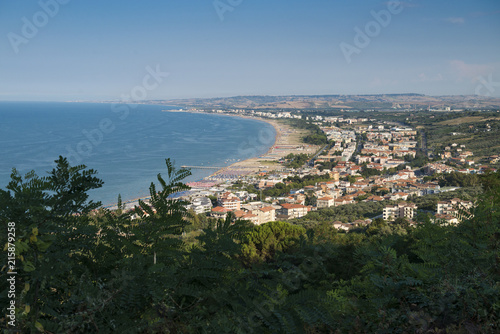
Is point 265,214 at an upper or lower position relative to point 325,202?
upper

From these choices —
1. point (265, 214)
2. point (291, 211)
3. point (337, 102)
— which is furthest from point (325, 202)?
point (337, 102)

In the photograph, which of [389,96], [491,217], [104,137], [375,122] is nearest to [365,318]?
[491,217]

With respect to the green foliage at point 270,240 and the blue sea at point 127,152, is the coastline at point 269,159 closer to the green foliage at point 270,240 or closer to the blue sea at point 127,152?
the blue sea at point 127,152

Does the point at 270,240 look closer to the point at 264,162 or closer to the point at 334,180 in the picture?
the point at 334,180

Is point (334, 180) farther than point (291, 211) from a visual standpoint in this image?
Yes

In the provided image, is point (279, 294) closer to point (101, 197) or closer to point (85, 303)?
point (85, 303)

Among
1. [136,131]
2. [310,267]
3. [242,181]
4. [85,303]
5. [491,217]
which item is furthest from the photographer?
[136,131]

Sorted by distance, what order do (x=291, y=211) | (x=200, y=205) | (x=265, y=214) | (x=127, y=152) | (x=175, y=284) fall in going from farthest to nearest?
(x=127, y=152) < (x=291, y=211) < (x=265, y=214) < (x=200, y=205) < (x=175, y=284)

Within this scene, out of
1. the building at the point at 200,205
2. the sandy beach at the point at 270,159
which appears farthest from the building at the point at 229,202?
the sandy beach at the point at 270,159
